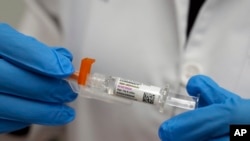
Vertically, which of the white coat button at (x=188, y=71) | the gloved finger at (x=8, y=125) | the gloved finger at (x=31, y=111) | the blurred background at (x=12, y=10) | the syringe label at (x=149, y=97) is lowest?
the gloved finger at (x=8, y=125)

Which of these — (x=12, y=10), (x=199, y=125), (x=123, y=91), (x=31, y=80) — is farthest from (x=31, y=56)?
(x=12, y=10)

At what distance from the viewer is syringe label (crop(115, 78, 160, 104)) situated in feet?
1.86

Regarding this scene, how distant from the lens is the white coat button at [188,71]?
2.08 feet

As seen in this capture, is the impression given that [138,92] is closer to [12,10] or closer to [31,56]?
[31,56]

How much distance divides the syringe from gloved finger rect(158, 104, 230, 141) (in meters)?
0.04

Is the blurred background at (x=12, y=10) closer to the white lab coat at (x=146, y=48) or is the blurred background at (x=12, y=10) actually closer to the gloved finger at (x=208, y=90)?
the white lab coat at (x=146, y=48)

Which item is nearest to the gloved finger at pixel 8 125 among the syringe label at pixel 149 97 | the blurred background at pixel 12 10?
the syringe label at pixel 149 97

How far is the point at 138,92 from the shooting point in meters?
0.57

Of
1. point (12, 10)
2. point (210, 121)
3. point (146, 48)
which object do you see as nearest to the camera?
point (210, 121)

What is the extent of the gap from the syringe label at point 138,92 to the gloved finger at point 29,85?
10cm

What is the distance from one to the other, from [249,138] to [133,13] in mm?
278

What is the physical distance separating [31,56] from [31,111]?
0.09m

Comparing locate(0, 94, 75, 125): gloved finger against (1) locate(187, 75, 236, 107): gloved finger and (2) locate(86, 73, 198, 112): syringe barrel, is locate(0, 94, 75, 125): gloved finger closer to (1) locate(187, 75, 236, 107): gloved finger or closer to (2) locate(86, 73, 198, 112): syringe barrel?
(2) locate(86, 73, 198, 112): syringe barrel

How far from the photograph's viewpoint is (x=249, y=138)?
0.56 meters
